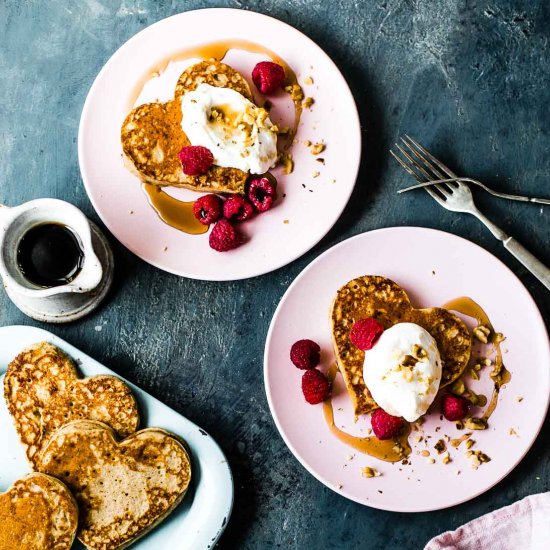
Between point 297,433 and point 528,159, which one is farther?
point 528,159

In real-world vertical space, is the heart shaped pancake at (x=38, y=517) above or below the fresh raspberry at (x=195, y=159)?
below

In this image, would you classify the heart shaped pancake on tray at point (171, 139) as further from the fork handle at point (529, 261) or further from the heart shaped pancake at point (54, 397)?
the fork handle at point (529, 261)

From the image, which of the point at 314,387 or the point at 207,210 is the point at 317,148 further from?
the point at 314,387

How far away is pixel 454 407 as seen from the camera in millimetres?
1956

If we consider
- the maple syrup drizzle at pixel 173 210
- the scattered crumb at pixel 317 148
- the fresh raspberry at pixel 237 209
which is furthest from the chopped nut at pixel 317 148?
the maple syrup drizzle at pixel 173 210

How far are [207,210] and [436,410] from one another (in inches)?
32.4

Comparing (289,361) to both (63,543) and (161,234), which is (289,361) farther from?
(63,543)

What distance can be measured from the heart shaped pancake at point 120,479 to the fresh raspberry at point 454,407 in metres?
0.69

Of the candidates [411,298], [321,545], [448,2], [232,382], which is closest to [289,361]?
[232,382]

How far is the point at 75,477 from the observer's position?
6.36 ft

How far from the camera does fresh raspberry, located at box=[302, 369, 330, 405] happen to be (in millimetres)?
1953

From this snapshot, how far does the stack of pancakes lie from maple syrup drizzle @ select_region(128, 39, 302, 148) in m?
0.78

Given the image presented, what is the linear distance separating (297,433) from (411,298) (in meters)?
0.48

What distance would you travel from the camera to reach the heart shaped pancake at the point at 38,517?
6.16 feet
